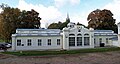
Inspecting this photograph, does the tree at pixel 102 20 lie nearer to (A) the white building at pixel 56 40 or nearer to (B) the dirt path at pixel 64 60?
(A) the white building at pixel 56 40

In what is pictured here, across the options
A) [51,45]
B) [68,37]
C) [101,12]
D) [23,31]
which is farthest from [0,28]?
[101,12]

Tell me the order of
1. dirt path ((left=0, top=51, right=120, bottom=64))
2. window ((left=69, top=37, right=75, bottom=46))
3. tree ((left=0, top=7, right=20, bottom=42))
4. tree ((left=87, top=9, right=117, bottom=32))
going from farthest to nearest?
tree ((left=87, top=9, right=117, bottom=32)) → tree ((left=0, top=7, right=20, bottom=42)) → window ((left=69, top=37, right=75, bottom=46)) → dirt path ((left=0, top=51, right=120, bottom=64))

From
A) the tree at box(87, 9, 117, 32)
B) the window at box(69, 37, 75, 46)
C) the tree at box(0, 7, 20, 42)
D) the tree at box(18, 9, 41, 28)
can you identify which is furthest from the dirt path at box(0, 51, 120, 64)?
the tree at box(87, 9, 117, 32)

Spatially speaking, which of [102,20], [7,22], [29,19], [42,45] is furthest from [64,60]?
[102,20]

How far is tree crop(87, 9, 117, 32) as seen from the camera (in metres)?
67.6

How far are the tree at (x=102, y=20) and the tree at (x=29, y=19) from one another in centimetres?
2071

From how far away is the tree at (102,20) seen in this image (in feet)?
222

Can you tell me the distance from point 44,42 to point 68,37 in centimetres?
561

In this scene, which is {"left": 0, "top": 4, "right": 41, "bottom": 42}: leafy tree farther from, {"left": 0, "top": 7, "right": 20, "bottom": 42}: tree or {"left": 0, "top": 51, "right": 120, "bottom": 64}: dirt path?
{"left": 0, "top": 51, "right": 120, "bottom": 64}: dirt path

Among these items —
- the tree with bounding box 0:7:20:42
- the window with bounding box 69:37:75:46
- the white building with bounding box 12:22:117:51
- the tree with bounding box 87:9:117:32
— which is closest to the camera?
the white building with bounding box 12:22:117:51

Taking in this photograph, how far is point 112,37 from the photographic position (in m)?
50.0

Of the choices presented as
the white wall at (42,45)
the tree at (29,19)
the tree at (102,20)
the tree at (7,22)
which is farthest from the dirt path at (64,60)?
the tree at (102,20)

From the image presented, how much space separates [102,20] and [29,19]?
26361mm

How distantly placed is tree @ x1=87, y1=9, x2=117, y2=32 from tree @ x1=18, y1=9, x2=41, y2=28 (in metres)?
20.7
